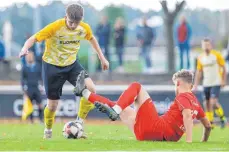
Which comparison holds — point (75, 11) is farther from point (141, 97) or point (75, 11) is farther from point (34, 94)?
point (34, 94)

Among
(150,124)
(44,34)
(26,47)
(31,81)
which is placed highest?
(44,34)

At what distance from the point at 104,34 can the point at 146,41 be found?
4.82 ft

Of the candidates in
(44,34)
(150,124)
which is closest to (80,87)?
(150,124)

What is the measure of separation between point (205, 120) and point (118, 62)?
16.7 m

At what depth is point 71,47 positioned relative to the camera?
15516 millimetres

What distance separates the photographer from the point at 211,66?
24.2 m

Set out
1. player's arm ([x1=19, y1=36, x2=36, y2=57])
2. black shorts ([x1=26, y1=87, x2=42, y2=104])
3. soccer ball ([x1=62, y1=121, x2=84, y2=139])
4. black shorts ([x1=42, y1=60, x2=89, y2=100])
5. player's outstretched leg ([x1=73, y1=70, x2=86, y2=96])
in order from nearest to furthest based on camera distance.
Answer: player's outstretched leg ([x1=73, y1=70, x2=86, y2=96]), player's arm ([x1=19, y1=36, x2=36, y2=57]), soccer ball ([x1=62, y1=121, x2=84, y2=139]), black shorts ([x1=42, y1=60, x2=89, y2=100]), black shorts ([x1=26, y1=87, x2=42, y2=104])

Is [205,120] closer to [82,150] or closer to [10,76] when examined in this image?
[82,150]

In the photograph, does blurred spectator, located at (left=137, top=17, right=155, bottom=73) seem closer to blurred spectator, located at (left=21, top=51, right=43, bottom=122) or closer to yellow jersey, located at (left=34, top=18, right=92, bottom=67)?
blurred spectator, located at (left=21, top=51, right=43, bottom=122)

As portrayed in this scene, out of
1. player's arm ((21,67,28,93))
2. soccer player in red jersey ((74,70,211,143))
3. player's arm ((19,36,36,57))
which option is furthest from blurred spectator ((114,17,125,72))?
soccer player in red jersey ((74,70,211,143))

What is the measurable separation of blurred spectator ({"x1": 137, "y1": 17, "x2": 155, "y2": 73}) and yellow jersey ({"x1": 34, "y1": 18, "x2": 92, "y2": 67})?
15.0 meters

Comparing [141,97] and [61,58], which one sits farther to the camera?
[61,58]

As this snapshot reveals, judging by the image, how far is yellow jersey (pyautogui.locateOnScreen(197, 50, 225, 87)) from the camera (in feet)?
79.0

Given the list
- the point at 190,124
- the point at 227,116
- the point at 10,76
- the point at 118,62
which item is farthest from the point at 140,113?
the point at 10,76
